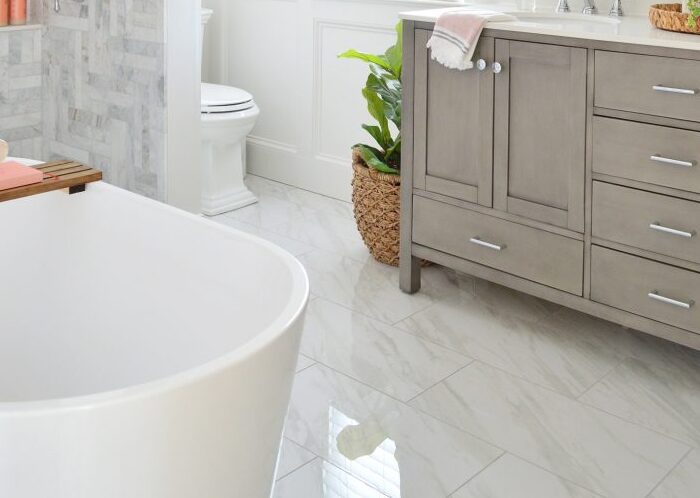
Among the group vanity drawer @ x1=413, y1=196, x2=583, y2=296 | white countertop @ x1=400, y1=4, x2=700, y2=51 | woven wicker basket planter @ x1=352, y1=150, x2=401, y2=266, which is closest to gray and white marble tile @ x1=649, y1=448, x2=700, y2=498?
vanity drawer @ x1=413, y1=196, x2=583, y2=296

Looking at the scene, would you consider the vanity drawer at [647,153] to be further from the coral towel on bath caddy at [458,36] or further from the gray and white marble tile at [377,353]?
the gray and white marble tile at [377,353]

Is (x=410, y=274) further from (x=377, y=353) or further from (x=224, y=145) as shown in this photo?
(x=224, y=145)

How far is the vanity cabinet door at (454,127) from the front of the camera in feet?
9.62

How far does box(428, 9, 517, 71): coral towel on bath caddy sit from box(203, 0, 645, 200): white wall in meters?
0.98

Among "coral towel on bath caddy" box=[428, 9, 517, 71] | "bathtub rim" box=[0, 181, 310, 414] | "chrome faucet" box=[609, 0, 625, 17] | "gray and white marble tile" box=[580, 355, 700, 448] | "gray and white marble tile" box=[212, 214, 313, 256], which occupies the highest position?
"chrome faucet" box=[609, 0, 625, 17]

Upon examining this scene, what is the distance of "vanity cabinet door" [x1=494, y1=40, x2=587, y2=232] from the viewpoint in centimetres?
271

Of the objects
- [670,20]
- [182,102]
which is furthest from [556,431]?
[182,102]

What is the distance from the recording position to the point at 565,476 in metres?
2.25

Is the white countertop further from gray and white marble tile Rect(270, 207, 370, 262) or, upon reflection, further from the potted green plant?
gray and white marble tile Rect(270, 207, 370, 262)

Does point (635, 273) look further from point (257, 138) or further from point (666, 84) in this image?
point (257, 138)

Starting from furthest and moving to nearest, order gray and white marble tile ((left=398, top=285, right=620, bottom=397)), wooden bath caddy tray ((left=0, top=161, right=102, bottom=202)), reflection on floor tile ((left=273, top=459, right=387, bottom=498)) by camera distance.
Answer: gray and white marble tile ((left=398, top=285, right=620, bottom=397)), wooden bath caddy tray ((left=0, top=161, right=102, bottom=202)), reflection on floor tile ((left=273, top=459, right=387, bottom=498))

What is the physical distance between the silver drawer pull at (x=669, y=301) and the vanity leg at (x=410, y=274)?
0.88 meters

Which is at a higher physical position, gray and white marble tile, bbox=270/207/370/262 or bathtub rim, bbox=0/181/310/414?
bathtub rim, bbox=0/181/310/414

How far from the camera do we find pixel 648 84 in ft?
8.29
